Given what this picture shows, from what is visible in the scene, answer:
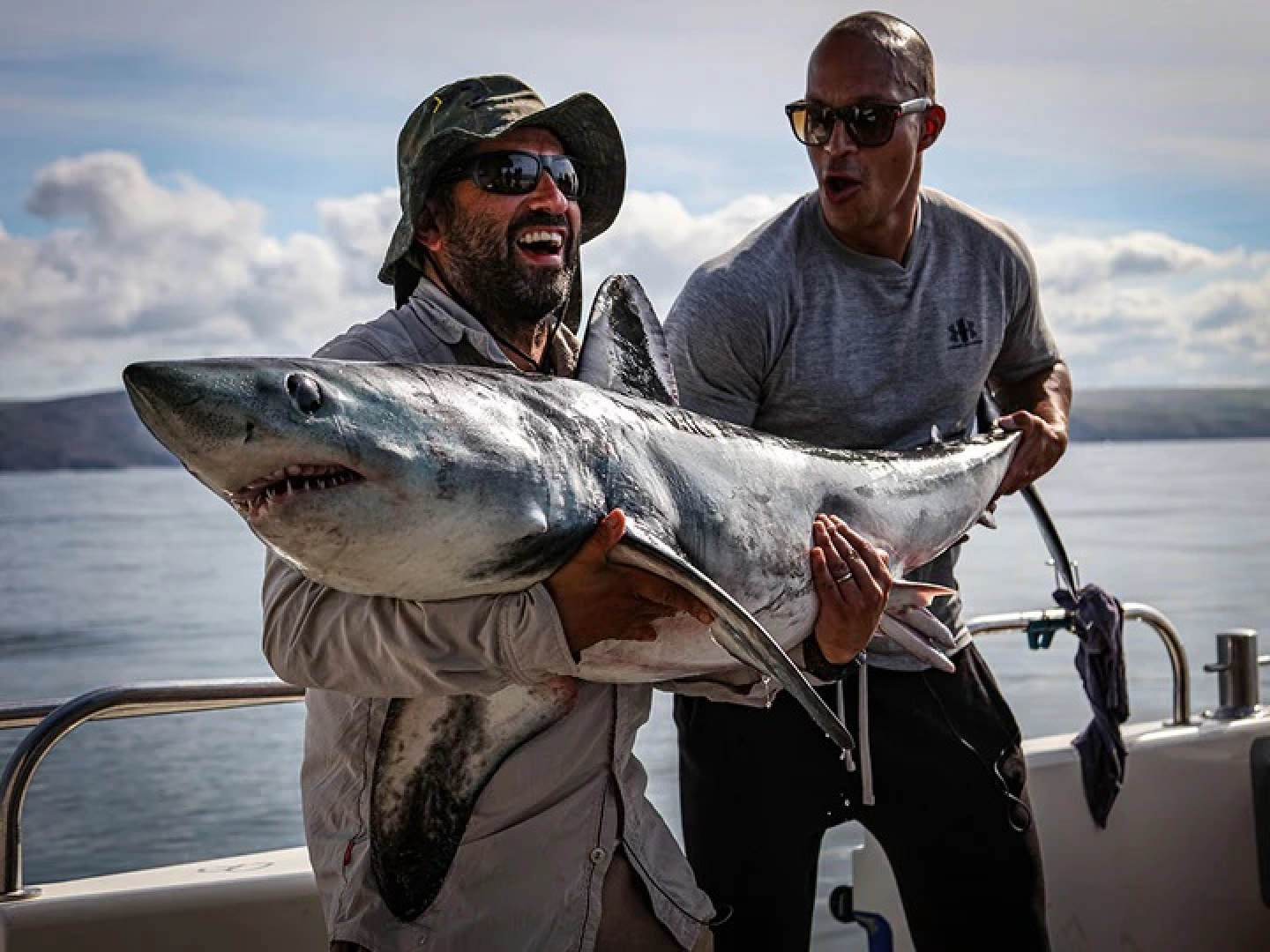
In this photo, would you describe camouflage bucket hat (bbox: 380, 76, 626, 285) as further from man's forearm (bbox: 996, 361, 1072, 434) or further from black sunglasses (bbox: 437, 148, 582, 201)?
man's forearm (bbox: 996, 361, 1072, 434)

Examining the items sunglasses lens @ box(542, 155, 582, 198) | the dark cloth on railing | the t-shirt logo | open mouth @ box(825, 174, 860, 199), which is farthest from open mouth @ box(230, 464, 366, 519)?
the dark cloth on railing

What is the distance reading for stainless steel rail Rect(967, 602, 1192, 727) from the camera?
4055 mm

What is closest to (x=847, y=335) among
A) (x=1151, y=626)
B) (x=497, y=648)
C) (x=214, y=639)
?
(x=497, y=648)

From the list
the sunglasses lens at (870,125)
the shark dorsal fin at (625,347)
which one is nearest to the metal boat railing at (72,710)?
the shark dorsal fin at (625,347)

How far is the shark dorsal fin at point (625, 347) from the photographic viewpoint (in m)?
2.49

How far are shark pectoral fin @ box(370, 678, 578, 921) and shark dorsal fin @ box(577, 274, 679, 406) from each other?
51 cm

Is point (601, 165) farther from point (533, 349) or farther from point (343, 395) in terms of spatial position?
point (343, 395)

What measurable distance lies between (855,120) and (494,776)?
1.64 m

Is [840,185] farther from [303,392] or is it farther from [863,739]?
[303,392]

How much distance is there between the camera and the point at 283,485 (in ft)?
6.09

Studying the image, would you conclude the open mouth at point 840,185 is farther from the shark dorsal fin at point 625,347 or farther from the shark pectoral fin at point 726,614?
the shark pectoral fin at point 726,614

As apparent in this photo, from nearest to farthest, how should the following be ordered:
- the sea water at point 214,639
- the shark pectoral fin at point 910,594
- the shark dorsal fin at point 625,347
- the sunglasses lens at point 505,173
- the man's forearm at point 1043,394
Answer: the shark dorsal fin at point 625,347, the sunglasses lens at point 505,173, the shark pectoral fin at point 910,594, the man's forearm at point 1043,394, the sea water at point 214,639

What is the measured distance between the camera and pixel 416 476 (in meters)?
1.92

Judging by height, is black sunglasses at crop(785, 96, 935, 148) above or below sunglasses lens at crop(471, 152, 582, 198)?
above
